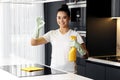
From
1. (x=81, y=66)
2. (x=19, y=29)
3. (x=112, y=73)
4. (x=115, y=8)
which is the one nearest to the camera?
(x=112, y=73)

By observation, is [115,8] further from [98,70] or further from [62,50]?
[62,50]

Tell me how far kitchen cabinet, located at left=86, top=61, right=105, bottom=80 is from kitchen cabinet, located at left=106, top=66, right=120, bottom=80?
0.35 feet

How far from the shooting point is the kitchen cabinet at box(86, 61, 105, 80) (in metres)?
3.67

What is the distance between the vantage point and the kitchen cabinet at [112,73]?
3376 mm

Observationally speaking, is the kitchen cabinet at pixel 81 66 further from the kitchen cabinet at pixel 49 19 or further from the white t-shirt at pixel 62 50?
the white t-shirt at pixel 62 50

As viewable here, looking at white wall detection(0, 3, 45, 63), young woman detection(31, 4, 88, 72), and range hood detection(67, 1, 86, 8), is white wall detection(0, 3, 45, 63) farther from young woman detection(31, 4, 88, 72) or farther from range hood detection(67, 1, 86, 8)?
young woman detection(31, 4, 88, 72)

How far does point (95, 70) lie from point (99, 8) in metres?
0.98

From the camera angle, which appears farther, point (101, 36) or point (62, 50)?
point (101, 36)

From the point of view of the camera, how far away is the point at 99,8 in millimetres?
4156

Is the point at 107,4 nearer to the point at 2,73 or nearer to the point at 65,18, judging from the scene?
the point at 65,18

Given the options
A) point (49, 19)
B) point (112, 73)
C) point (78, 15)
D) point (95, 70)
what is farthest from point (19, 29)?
point (112, 73)

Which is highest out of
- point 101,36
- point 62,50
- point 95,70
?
point 101,36

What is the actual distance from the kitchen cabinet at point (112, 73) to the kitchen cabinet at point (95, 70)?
4.2 inches

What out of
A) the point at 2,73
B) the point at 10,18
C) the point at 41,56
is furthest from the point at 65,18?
the point at 41,56
